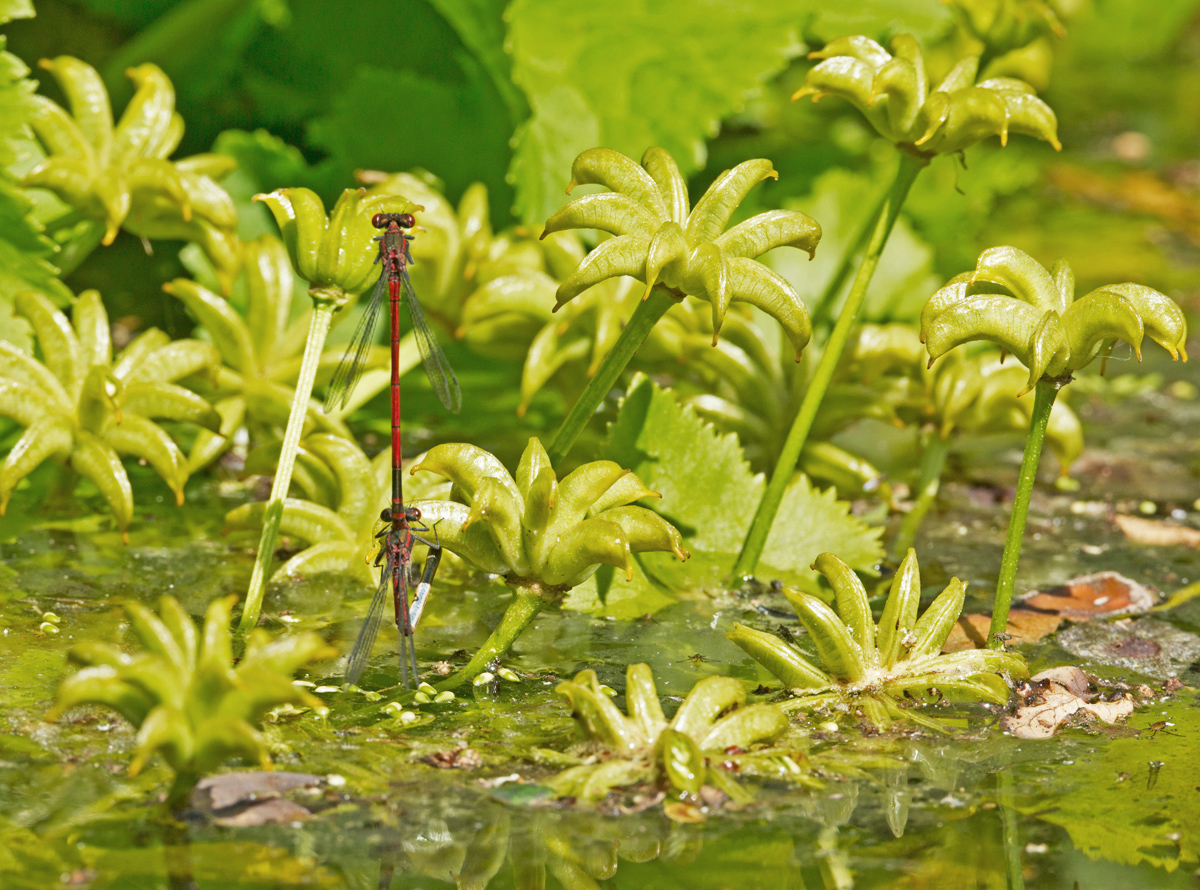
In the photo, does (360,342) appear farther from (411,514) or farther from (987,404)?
(987,404)

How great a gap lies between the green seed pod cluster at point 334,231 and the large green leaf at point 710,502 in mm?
482

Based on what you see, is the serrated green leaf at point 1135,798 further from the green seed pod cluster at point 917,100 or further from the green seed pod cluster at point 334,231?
the green seed pod cluster at point 334,231

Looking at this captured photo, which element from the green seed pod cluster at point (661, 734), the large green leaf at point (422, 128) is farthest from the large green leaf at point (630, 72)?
the green seed pod cluster at point (661, 734)

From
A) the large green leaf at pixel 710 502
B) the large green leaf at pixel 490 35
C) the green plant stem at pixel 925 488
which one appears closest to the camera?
the large green leaf at pixel 710 502

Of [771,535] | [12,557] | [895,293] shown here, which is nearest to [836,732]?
[771,535]

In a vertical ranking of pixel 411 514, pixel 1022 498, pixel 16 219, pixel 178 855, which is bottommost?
pixel 178 855

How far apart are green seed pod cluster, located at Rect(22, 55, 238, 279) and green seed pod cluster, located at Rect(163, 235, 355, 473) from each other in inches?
3.4

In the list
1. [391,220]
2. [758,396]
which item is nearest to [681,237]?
[391,220]

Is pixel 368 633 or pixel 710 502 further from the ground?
pixel 710 502

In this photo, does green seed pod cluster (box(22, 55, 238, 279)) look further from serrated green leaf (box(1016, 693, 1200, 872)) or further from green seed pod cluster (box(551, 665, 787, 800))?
serrated green leaf (box(1016, 693, 1200, 872))

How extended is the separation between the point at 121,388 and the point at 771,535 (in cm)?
99

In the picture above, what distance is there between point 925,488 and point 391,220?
1.07 meters

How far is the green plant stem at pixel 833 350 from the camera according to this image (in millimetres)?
1660

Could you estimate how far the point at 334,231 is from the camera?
4.61ft
